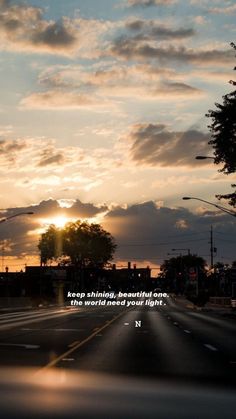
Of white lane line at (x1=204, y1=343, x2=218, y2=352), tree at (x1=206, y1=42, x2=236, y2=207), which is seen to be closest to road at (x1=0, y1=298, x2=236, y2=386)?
white lane line at (x1=204, y1=343, x2=218, y2=352)

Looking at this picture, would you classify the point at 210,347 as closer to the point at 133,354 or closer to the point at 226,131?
the point at 133,354

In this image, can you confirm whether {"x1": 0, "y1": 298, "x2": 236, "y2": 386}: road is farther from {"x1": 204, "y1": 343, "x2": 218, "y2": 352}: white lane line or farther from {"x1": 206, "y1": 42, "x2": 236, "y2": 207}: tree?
{"x1": 206, "y1": 42, "x2": 236, "y2": 207}: tree

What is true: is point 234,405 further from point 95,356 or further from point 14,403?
point 95,356

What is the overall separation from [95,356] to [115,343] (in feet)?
18.8

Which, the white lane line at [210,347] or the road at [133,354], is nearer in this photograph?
the road at [133,354]

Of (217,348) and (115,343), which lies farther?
(115,343)

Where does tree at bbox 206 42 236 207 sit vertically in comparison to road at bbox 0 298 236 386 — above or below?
above

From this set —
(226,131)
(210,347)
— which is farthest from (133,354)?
(226,131)

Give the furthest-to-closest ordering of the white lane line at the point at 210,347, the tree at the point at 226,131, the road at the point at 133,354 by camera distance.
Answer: the tree at the point at 226,131
the white lane line at the point at 210,347
the road at the point at 133,354

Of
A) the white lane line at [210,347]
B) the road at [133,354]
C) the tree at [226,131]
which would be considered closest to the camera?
the road at [133,354]

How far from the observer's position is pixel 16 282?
175625 mm

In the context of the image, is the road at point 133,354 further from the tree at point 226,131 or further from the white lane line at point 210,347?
the tree at point 226,131

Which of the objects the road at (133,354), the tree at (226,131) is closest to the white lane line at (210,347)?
the road at (133,354)

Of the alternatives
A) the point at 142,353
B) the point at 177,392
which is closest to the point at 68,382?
the point at 177,392
